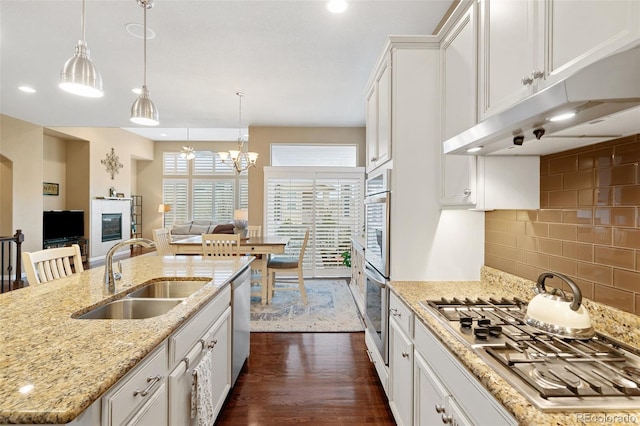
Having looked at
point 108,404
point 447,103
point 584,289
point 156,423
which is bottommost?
point 156,423

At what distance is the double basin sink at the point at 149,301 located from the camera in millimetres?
1577

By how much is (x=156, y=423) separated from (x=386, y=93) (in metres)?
2.16

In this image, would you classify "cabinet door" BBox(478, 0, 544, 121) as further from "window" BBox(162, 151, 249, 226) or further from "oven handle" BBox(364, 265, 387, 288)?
"window" BBox(162, 151, 249, 226)

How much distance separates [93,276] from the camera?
1.97m

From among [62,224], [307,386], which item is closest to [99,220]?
[62,224]

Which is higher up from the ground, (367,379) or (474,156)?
(474,156)

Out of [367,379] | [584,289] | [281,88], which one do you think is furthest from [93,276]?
[281,88]

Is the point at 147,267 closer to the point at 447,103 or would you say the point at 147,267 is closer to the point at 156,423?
the point at 156,423

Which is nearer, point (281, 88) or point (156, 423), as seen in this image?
point (156, 423)

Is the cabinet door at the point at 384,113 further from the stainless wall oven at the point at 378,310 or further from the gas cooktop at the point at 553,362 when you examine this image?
the gas cooktop at the point at 553,362

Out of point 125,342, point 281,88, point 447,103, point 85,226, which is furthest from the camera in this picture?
point 85,226

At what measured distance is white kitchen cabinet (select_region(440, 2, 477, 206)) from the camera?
159 cm

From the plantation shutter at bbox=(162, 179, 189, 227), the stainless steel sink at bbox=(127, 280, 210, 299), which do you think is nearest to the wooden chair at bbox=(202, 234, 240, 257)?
the stainless steel sink at bbox=(127, 280, 210, 299)

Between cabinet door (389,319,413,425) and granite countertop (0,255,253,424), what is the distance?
107 centimetres
